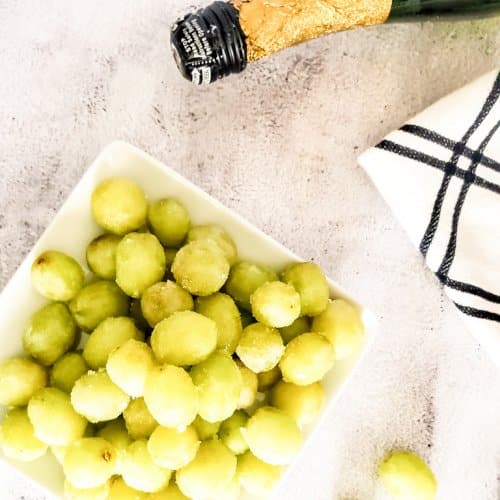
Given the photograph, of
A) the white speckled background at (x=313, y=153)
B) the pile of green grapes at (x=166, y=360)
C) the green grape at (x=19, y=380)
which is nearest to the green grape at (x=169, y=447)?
the pile of green grapes at (x=166, y=360)

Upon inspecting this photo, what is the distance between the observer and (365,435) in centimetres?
73

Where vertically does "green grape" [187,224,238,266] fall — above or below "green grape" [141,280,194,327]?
above

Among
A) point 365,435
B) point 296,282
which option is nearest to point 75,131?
point 296,282

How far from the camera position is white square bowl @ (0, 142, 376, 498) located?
0.58 m

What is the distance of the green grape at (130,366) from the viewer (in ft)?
1.68

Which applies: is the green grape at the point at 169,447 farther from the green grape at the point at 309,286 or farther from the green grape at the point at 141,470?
the green grape at the point at 309,286

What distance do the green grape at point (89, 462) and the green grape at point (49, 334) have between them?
0.07 metres

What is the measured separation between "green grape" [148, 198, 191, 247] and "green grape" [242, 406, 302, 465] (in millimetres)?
146

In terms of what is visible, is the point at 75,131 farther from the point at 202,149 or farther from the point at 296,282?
the point at 296,282

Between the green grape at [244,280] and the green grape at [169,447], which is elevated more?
the green grape at [244,280]

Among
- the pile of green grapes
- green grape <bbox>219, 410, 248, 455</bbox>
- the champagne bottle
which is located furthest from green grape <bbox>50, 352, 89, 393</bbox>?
the champagne bottle

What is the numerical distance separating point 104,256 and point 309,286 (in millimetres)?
155

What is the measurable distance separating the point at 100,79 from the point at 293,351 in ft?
1.05

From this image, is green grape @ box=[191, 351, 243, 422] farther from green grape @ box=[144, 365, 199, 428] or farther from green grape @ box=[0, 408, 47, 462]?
green grape @ box=[0, 408, 47, 462]
